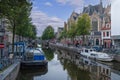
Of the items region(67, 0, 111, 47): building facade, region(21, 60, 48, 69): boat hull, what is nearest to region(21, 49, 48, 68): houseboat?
region(21, 60, 48, 69): boat hull

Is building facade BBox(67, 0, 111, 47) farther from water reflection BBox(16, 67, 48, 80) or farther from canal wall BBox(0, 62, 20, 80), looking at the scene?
canal wall BBox(0, 62, 20, 80)

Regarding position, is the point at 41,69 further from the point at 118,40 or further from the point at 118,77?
the point at 118,40

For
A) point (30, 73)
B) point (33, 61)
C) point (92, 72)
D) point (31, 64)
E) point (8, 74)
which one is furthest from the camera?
point (33, 61)

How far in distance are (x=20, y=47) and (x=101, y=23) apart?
183ft

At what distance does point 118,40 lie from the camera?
197ft

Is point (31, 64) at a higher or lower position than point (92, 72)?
higher

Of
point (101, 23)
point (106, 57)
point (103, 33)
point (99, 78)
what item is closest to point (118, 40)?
point (103, 33)

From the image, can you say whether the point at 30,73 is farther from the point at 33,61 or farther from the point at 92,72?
the point at 92,72

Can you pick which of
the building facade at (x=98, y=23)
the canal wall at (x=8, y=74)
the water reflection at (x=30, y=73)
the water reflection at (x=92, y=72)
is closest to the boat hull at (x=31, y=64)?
the water reflection at (x=30, y=73)

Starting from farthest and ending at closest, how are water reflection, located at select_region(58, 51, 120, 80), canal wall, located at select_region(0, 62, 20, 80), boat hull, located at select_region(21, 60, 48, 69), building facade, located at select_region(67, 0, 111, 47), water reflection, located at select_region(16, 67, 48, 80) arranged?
building facade, located at select_region(67, 0, 111, 47) → boat hull, located at select_region(21, 60, 48, 69) → water reflection, located at select_region(58, 51, 120, 80) → water reflection, located at select_region(16, 67, 48, 80) → canal wall, located at select_region(0, 62, 20, 80)

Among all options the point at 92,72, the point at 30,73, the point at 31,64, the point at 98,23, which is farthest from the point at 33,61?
the point at 98,23

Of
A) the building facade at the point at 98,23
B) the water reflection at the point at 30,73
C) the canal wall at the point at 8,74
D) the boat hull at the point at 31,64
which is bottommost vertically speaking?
the water reflection at the point at 30,73

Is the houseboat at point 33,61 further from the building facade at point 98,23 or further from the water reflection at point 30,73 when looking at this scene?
the building facade at point 98,23

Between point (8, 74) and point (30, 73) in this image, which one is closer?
point (8, 74)
